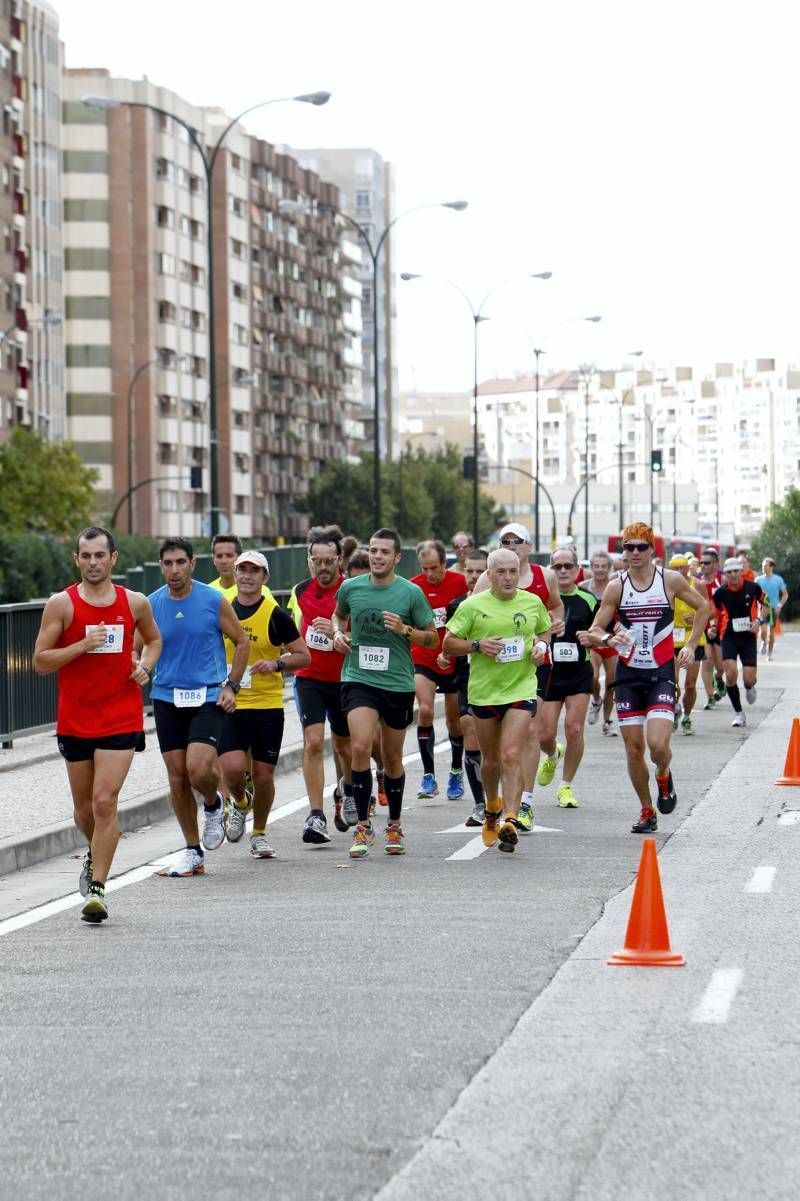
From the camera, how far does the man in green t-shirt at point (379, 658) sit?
1340 cm

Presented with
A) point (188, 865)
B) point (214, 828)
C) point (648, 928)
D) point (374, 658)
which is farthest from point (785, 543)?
point (648, 928)

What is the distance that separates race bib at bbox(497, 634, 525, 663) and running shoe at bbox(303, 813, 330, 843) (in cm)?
155

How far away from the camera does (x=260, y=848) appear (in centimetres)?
1332

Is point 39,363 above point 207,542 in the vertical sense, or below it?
above

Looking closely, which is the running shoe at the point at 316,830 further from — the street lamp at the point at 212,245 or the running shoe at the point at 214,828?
the street lamp at the point at 212,245

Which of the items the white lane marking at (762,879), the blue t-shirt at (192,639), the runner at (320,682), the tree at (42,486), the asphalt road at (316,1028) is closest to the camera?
the asphalt road at (316,1028)

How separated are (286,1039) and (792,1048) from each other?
1639mm

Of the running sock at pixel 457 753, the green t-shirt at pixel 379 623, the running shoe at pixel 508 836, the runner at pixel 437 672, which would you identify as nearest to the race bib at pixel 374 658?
the green t-shirt at pixel 379 623

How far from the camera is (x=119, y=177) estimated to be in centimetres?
10644

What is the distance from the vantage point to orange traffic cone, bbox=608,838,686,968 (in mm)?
9000

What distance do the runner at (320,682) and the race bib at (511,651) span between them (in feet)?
3.66

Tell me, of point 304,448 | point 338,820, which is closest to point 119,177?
point 304,448

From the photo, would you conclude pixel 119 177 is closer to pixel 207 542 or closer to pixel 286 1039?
pixel 207 542

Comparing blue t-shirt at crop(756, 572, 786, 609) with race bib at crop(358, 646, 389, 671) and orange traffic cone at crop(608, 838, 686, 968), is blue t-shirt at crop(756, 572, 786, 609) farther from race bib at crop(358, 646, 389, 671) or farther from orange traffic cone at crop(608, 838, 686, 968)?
orange traffic cone at crop(608, 838, 686, 968)
